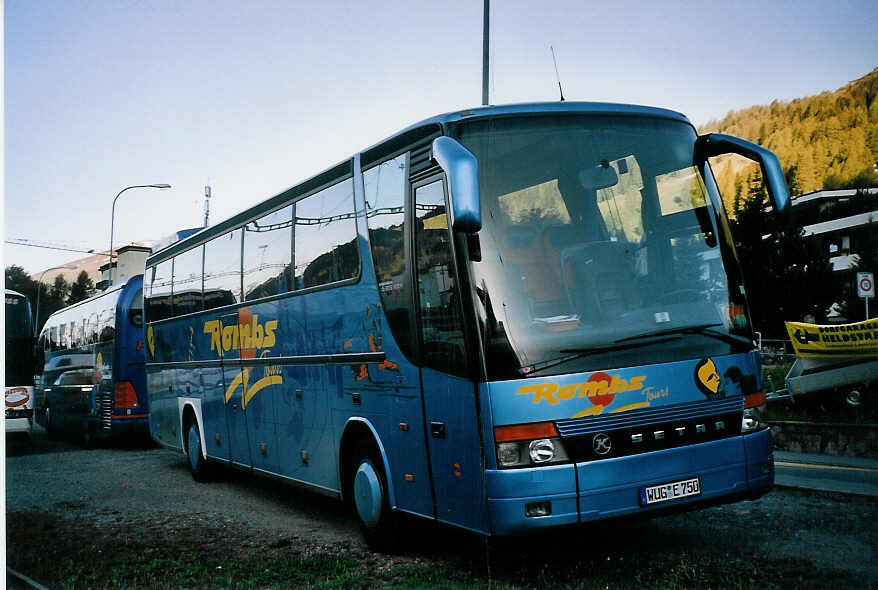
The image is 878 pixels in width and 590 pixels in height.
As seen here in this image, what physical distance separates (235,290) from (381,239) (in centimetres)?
422

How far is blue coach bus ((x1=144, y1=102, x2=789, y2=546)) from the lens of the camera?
5879mm

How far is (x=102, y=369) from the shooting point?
64.4 ft

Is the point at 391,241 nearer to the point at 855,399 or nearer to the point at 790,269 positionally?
the point at 855,399

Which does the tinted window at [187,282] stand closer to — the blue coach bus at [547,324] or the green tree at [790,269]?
the blue coach bus at [547,324]

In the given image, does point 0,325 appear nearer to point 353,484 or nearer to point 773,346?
point 353,484

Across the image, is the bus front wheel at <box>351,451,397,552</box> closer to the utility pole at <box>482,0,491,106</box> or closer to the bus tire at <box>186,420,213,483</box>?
the bus tire at <box>186,420,213,483</box>

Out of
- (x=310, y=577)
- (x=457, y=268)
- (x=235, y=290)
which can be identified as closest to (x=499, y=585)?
(x=310, y=577)

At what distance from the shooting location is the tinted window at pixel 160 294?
14.6 meters

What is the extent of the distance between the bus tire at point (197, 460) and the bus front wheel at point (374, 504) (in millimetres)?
5588

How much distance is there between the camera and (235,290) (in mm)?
11203

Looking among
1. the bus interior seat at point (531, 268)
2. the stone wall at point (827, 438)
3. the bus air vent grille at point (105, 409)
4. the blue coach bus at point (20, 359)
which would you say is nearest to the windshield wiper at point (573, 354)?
the bus interior seat at point (531, 268)

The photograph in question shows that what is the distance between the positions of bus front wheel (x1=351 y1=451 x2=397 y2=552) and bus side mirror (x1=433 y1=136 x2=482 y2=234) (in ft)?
8.79

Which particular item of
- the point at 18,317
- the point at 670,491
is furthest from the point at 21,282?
the point at 670,491

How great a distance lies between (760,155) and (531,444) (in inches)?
110
